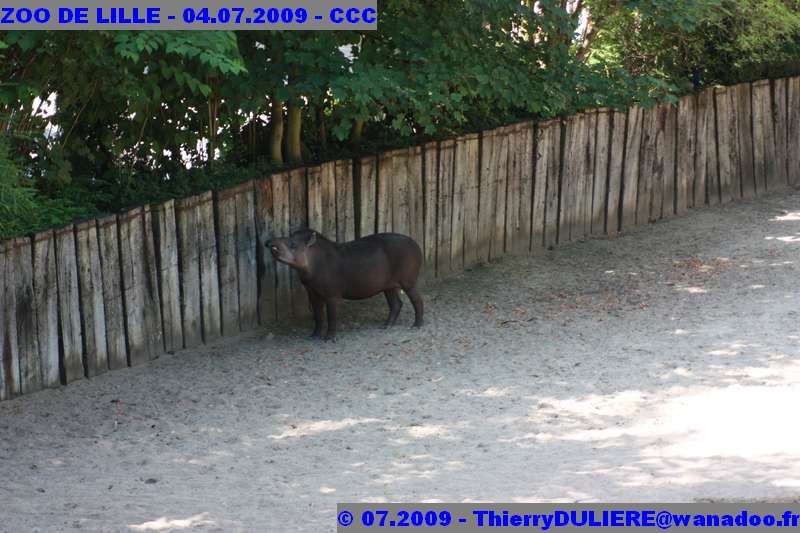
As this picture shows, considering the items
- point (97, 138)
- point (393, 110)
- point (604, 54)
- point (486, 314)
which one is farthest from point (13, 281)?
point (604, 54)

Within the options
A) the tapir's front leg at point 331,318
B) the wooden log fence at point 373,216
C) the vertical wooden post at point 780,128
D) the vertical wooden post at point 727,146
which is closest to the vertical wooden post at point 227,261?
the wooden log fence at point 373,216

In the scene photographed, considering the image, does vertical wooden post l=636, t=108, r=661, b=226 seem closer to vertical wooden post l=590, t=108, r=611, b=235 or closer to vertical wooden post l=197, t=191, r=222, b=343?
vertical wooden post l=590, t=108, r=611, b=235

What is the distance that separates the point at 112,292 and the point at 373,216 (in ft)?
9.42

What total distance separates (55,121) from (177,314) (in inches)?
74.0

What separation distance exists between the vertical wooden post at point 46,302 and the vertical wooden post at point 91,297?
253 millimetres

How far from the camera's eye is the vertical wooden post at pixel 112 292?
388 inches

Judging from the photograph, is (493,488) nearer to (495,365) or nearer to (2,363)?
(495,365)

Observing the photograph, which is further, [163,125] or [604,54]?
[604,54]

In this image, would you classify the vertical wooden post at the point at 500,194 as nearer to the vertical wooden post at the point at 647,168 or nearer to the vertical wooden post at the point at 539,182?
the vertical wooden post at the point at 539,182

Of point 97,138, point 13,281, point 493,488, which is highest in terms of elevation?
point 97,138

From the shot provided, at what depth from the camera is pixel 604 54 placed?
15422mm

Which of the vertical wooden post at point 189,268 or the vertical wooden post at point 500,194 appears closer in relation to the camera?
the vertical wooden post at point 189,268

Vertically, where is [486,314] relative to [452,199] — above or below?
below
